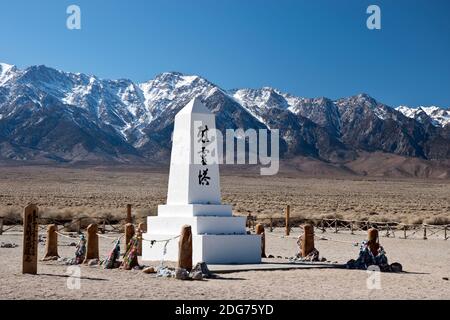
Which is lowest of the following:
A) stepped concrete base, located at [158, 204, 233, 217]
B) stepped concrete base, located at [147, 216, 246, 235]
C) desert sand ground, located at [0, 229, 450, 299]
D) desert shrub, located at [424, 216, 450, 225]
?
desert sand ground, located at [0, 229, 450, 299]

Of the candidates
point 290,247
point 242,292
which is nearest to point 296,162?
point 290,247

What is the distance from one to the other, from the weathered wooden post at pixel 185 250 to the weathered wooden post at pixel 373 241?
14.7 ft

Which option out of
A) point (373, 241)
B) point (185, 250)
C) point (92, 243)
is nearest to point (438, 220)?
point (373, 241)

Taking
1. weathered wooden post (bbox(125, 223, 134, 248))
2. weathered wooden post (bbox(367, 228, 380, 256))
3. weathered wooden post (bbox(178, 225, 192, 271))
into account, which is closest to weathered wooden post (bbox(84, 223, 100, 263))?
weathered wooden post (bbox(125, 223, 134, 248))

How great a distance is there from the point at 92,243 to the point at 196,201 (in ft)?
9.26

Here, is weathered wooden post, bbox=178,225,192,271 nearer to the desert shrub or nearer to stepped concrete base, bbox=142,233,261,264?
stepped concrete base, bbox=142,233,261,264

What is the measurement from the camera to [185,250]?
49.5ft

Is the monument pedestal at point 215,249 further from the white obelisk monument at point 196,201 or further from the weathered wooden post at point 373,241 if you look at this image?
the weathered wooden post at point 373,241

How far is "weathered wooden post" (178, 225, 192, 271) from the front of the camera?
15.1m

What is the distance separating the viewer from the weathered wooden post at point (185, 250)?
49.5 feet

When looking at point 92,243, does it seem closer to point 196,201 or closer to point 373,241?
point 196,201

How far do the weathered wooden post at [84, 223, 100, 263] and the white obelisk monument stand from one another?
50.1 inches

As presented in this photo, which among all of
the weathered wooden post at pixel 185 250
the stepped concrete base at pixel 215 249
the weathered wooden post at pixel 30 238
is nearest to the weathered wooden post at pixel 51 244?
the stepped concrete base at pixel 215 249
